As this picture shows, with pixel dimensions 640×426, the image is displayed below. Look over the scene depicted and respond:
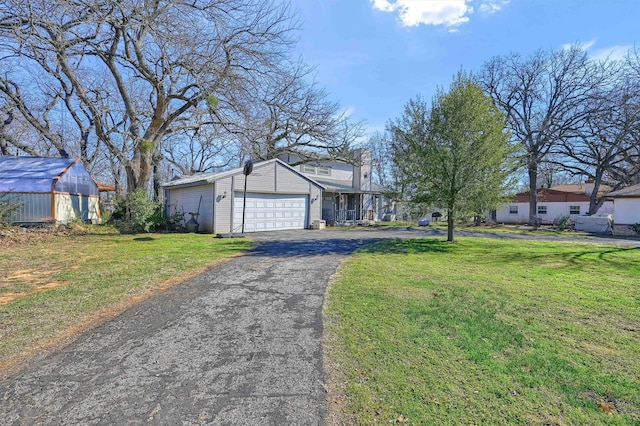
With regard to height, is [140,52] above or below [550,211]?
above

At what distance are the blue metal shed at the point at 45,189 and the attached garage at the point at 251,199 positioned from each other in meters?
4.44

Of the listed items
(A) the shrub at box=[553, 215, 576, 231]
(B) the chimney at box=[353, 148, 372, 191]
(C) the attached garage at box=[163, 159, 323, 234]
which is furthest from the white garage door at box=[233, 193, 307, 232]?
(A) the shrub at box=[553, 215, 576, 231]

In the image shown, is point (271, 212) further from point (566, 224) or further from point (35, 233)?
point (566, 224)

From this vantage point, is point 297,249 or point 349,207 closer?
point 297,249

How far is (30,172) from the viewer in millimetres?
16109

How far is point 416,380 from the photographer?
108 inches

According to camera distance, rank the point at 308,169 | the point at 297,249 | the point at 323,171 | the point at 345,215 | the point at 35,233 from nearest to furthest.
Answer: the point at 297,249
the point at 35,233
the point at 345,215
the point at 308,169
the point at 323,171

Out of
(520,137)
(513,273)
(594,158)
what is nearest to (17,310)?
(513,273)

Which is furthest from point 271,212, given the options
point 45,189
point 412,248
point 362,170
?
point 362,170

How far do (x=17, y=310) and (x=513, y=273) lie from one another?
29.8 ft

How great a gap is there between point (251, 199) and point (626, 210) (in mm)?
22305

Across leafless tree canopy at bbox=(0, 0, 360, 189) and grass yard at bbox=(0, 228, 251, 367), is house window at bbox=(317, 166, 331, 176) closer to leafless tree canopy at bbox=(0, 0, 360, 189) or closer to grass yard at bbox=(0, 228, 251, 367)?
leafless tree canopy at bbox=(0, 0, 360, 189)

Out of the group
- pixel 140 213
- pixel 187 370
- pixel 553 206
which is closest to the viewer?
pixel 187 370

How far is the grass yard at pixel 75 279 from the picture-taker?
3818 millimetres
